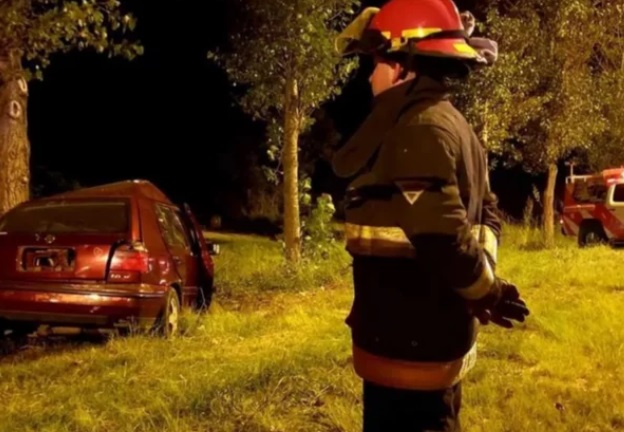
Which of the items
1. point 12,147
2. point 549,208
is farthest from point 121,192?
point 549,208

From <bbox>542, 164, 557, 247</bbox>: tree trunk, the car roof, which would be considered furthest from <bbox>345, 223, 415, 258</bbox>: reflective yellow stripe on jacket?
<bbox>542, 164, 557, 247</bbox>: tree trunk

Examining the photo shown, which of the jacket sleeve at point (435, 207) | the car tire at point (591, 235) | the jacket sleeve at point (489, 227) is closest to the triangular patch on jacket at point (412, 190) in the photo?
the jacket sleeve at point (435, 207)

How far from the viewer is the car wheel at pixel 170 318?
24.6ft

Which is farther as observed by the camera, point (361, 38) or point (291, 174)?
point (291, 174)

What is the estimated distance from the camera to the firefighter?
2465 millimetres

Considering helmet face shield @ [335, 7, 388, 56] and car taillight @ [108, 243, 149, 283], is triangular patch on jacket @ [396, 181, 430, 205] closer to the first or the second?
helmet face shield @ [335, 7, 388, 56]

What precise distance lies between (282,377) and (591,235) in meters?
15.5

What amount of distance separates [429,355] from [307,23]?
9935 millimetres

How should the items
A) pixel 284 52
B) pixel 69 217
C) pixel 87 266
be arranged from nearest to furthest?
1. pixel 87 266
2. pixel 69 217
3. pixel 284 52

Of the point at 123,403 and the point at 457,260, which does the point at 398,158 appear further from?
the point at 123,403

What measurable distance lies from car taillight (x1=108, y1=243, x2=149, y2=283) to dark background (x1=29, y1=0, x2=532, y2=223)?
21.8 metres

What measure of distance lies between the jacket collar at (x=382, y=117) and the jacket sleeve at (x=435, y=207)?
129 mm

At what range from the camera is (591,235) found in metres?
19.3

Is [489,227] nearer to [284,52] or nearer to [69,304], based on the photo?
[69,304]
